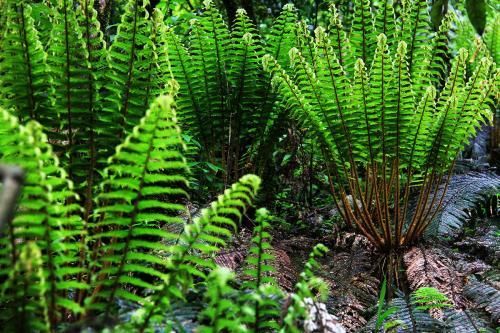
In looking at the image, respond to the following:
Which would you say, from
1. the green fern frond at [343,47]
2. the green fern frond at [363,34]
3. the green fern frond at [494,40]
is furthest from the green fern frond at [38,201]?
the green fern frond at [494,40]

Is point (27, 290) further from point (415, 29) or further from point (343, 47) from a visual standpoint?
point (415, 29)

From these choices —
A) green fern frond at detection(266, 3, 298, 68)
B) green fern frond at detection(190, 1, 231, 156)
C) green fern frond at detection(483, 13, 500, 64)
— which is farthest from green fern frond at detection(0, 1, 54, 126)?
green fern frond at detection(483, 13, 500, 64)

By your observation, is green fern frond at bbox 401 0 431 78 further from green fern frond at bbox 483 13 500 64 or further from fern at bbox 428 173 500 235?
green fern frond at bbox 483 13 500 64

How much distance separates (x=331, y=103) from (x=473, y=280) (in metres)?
0.98

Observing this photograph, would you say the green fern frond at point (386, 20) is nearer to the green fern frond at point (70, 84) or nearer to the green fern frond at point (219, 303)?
the green fern frond at point (70, 84)

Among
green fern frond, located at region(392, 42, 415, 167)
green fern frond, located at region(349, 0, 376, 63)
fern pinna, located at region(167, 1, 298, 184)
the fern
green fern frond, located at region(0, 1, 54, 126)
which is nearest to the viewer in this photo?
green fern frond, located at region(0, 1, 54, 126)

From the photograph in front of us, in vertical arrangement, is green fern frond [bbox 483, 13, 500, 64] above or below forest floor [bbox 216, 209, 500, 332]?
above

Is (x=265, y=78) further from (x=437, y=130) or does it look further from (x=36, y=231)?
(x=36, y=231)

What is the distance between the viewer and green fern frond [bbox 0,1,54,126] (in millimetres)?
1480

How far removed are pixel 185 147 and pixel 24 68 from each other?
675mm

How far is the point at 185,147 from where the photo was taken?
3.72 feet

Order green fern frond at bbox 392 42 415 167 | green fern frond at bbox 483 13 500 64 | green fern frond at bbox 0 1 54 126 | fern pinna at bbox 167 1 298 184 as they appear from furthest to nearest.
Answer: green fern frond at bbox 483 13 500 64 → fern pinna at bbox 167 1 298 184 → green fern frond at bbox 392 42 415 167 → green fern frond at bbox 0 1 54 126

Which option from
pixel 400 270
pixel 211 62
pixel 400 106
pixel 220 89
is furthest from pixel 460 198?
pixel 211 62

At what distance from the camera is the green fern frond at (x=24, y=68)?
1480 mm
